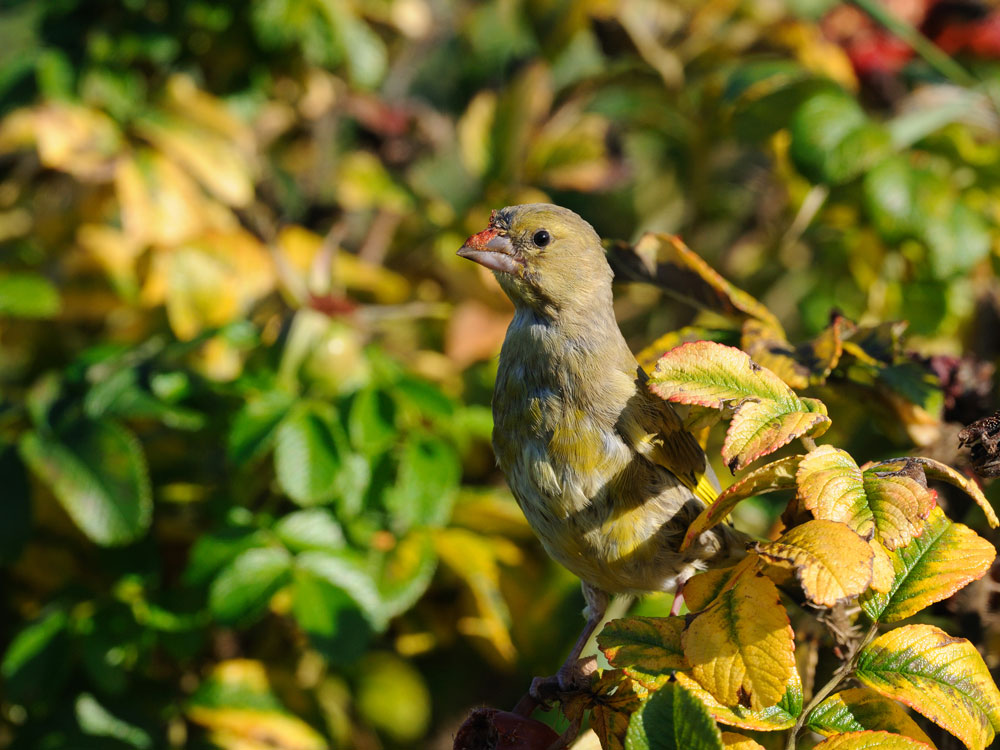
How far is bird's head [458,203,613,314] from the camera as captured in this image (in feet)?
5.46

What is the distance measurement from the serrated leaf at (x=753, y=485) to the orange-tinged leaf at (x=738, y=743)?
0.73 feet

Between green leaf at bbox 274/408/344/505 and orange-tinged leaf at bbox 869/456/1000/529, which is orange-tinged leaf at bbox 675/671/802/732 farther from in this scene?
green leaf at bbox 274/408/344/505

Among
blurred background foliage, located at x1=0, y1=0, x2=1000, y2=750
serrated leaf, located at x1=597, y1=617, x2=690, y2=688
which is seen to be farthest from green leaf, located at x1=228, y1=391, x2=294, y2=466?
serrated leaf, located at x1=597, y1=617, x2=690, y2=688

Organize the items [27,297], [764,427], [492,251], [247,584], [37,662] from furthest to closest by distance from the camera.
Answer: [27,297]
[37,662]
[247,584]
[492,251]
[764,427]

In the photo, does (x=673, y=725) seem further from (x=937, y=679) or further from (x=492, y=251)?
(x=492, y=251)

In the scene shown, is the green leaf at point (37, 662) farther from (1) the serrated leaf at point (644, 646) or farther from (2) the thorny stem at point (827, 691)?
(2) the thorny stem at point (827, 691)

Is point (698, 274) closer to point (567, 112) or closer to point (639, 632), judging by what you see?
point (639, 632)

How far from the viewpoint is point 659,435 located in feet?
5.01

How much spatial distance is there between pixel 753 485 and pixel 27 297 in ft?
6.37

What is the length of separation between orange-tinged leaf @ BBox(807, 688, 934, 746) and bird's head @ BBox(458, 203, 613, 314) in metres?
0.77

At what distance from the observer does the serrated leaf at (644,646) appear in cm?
111

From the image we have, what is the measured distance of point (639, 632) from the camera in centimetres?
115

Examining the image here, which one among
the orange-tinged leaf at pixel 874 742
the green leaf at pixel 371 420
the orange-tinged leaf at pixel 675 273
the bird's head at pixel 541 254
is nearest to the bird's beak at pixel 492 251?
the bird's head at pixel 541 254

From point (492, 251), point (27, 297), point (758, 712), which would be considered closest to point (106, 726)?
point (27, 297)
